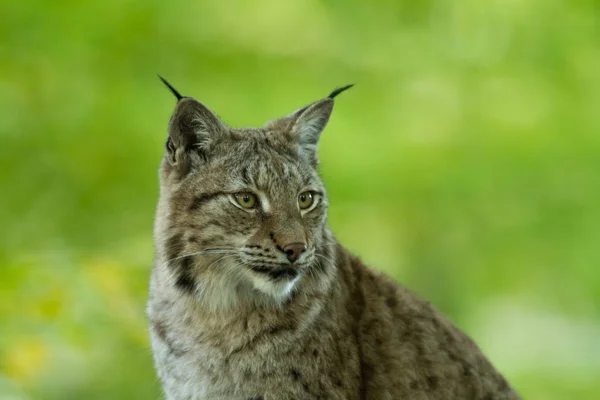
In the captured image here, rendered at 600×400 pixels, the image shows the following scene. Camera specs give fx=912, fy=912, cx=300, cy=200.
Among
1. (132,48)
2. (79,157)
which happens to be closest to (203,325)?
(79,157)

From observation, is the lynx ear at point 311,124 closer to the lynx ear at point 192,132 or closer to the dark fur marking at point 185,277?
the lynx ear at point 192,132

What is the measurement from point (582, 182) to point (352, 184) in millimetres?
2293

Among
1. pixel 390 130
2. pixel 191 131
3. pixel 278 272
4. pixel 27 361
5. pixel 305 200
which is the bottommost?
pixel 278 272

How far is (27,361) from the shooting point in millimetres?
5863

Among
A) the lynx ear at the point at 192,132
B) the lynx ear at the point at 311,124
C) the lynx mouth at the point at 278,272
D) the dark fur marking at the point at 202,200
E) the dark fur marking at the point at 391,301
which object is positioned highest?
the lynx ear at the point at 311,124

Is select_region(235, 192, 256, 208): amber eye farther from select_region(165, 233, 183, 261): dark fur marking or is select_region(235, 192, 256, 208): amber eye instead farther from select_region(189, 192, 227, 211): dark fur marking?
Answer: select_region(165, 233, 183, 261): dark fur marking

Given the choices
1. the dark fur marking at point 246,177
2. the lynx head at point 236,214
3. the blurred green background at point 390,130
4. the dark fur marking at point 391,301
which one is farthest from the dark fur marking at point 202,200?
the blurred green background at point 390,130

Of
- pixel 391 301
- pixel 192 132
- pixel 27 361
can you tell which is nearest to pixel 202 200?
pixel 192 132

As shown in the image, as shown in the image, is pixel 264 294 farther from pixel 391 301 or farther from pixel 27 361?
pixel 27 361

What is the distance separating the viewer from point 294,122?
4.45 metres

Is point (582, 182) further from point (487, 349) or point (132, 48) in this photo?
point (132, 48)

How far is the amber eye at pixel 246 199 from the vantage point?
13.4 ft

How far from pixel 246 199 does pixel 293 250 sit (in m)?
0.36

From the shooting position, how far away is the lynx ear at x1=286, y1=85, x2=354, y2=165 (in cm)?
440
